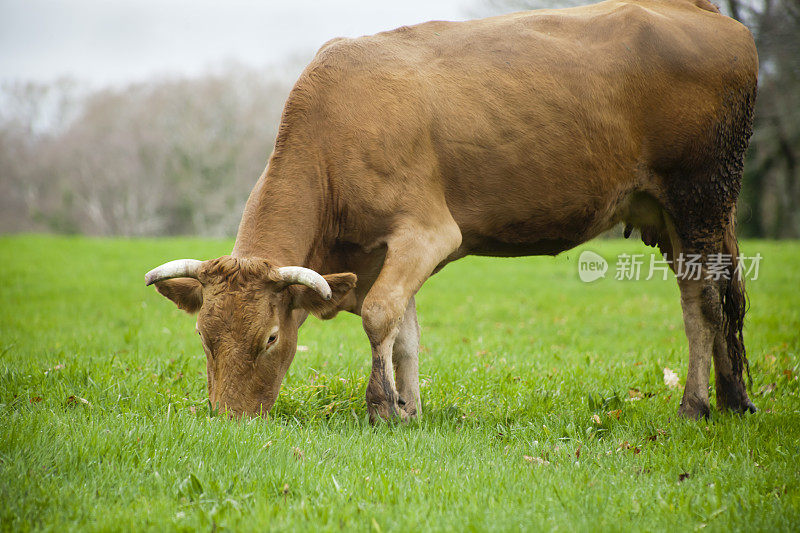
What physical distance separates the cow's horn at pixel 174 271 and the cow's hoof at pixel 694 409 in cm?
368

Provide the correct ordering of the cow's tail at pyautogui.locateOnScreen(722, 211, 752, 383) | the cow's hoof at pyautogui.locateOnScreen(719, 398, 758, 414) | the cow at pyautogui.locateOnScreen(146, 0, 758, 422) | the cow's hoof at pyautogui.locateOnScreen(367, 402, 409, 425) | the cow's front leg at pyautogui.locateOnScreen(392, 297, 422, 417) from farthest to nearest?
1. the cow's tail at pyautogui.locateOnScreen(722, 211, 752, 383)
2. the cow's hoof at pyautogui.locateOnScreen(719, 398, 758, 414)
3. the cow's front leg at pyautogui.locateOnScreen(392, 297, 422, 417)
4. the cow's hoof at pyautogui.locateOnScreen(367, 402, 409, 425)
5. the cow at pyautogui.locateOnScreen(146, 0, 758, 422)

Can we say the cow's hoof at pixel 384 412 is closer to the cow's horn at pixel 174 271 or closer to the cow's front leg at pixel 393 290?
the cow's front leg at pixel 393 290

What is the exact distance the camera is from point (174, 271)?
4410 millimetres

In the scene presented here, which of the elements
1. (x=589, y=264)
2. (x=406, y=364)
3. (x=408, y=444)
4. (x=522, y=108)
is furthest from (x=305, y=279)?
(x=589, y=264)

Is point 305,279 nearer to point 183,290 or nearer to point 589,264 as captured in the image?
point 183,290

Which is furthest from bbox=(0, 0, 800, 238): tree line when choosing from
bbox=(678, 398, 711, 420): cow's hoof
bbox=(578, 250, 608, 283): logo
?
bbox=(678, 398, 711, 420): cow's hoof

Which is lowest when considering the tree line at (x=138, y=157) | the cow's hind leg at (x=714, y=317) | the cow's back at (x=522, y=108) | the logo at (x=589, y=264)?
the tree line at (x=138, y=157)

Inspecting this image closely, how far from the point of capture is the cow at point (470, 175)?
4.49 metres

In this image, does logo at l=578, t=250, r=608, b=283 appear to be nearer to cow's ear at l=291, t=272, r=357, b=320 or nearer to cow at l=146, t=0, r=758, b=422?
cow at l=146, t=0, r=758, b=422

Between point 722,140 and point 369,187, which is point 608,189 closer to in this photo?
point 722,140

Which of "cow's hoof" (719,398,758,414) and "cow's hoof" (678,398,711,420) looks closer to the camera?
"cow's hoof" (678,398,711,420)

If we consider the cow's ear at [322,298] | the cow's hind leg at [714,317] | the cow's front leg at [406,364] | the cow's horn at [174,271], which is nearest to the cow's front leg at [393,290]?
the cow's ear at [322,298]

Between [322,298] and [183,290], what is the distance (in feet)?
3.11

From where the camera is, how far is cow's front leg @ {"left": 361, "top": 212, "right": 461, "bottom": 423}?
14.5 feet
